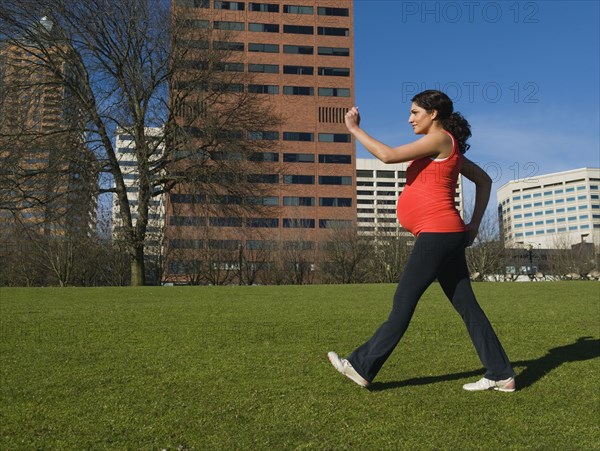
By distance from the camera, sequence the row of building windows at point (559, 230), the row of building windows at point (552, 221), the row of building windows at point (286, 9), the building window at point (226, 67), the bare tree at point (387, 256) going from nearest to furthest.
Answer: the building window at point (226, 67) < the bare tree at point (387, 256) < the row of building windows at point (286, 9) < the row of building windows at point (559, 230) < the row of building windows at point (552, 221)

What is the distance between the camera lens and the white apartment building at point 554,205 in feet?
504

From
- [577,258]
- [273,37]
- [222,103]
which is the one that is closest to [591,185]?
[577,258]

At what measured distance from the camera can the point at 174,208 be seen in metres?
23.6

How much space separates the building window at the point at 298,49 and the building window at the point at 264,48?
1.39 meters

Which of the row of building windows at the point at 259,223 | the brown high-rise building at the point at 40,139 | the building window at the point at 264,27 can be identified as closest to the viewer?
the brown high-rise building at the point at 40,139

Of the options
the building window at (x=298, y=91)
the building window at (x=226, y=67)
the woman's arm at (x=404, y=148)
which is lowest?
the woman's arm at (x=404, y=148)

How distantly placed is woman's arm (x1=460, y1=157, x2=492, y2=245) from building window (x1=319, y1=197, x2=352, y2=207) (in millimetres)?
73873

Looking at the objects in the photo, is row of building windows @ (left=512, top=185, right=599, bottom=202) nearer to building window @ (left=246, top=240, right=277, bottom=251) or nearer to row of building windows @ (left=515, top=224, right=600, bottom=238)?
row of building windows @ (left=515, top=224, right=600, bottom=238)

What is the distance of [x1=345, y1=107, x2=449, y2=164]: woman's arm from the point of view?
3.38 metres

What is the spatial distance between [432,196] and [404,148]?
1.34 feet

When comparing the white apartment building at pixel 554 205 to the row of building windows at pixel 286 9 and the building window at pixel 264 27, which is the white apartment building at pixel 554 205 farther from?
the building window at pixel 264 27

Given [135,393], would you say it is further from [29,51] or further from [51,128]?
[29,51]

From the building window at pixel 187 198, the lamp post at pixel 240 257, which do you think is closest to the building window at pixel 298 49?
the lamp post at pixel 240 257

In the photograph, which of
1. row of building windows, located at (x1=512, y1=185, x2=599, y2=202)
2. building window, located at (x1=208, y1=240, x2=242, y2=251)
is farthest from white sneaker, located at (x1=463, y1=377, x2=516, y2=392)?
row of building windows, located at (x1=512, y1=185, x2=599, y2=202)
